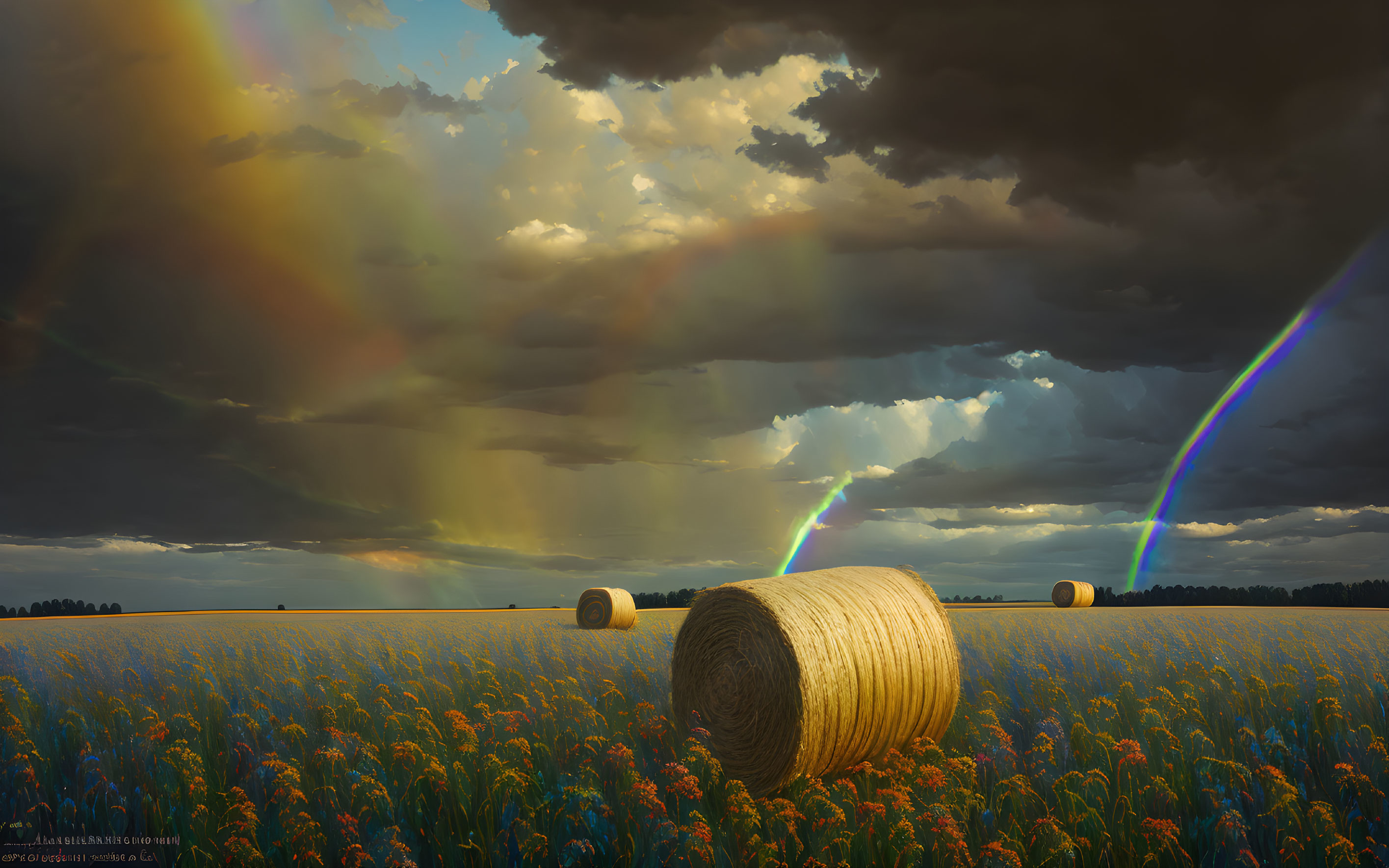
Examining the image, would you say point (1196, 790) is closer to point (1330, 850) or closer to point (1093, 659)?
point (1330, 850)

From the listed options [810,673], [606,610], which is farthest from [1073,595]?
[810,673]

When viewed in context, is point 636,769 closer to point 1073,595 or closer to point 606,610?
point 606,610

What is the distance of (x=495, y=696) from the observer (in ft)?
28.2

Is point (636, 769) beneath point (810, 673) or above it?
beneath

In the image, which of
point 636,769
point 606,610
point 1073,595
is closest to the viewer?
point 636,769

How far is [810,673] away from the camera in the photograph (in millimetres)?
6828

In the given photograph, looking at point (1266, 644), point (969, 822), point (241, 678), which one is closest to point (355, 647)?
point (241, 678)

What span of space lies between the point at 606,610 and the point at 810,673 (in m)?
18.7

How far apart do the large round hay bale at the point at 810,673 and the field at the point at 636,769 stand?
11.7 inches

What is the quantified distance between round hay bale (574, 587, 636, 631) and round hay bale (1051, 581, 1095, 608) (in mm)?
21215

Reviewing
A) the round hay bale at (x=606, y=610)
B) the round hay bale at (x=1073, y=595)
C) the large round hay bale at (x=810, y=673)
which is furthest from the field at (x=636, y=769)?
the round hay bale at (x=1073, y=595)

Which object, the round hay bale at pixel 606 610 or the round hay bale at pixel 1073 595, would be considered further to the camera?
the round hay bale at pixel 1073 595

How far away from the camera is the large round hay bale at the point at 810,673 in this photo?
6.90 metres

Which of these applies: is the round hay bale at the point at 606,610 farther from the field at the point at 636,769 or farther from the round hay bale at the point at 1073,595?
the round hay bale at the point at 1073,595
